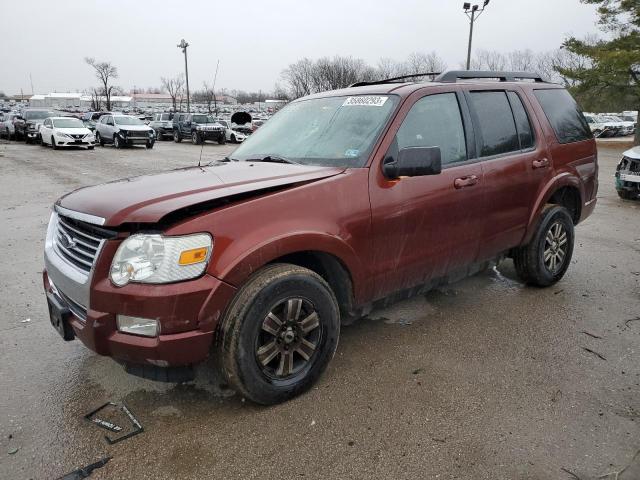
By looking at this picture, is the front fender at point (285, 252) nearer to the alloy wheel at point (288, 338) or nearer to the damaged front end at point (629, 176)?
the alloy wheel at point (288, 338)

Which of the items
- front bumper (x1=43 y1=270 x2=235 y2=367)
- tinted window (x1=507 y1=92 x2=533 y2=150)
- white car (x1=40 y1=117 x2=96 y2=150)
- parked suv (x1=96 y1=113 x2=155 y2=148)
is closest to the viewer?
front bumper (x1=43 y1=270 x2=235 y2=367)

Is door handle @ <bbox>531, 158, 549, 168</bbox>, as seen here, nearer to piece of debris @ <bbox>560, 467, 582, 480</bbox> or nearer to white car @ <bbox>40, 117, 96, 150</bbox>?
piece of debris @ <bbox>560, 467, 582, 480</bbox>

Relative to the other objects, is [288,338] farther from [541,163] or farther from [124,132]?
[124,132]

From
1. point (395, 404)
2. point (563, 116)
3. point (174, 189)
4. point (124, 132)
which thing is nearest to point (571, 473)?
point (395, 404)

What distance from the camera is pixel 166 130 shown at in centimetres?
3170

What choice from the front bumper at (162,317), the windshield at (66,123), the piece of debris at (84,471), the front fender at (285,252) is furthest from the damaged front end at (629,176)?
the windshield at (66,123)

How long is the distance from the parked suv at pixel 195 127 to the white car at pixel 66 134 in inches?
219

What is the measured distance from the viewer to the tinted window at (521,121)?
423cm

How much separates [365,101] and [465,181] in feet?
3.06

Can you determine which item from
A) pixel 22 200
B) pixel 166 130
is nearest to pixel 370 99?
pixel 22 200

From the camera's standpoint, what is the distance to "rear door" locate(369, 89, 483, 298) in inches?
125

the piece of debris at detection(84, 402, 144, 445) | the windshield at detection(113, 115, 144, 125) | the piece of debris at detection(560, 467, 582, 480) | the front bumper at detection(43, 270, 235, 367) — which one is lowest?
the piece of debris at detection(560, 467, 582, 480)

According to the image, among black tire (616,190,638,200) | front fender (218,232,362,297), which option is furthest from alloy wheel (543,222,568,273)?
black tire (616,190,638,200)

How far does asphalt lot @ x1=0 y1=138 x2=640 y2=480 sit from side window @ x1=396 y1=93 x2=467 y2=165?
139 centimetres
